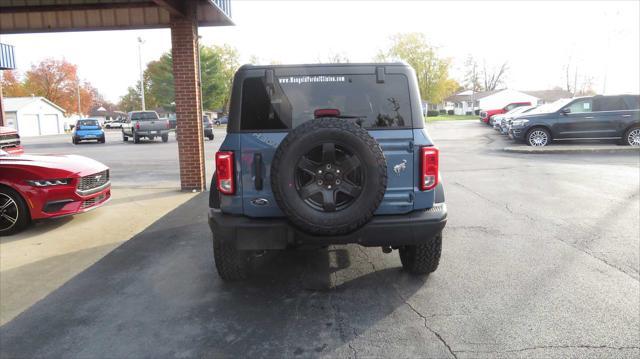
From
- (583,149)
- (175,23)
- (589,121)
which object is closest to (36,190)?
(175,23)

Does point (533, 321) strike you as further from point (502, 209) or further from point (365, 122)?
point (502, 209)

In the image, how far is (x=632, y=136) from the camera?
17000 millimetres

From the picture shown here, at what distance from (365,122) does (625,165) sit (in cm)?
1157

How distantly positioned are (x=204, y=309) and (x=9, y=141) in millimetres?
5523

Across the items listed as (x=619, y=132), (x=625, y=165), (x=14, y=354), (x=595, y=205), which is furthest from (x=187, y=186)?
(x=619, y=132)

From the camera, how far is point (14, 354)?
328 cm

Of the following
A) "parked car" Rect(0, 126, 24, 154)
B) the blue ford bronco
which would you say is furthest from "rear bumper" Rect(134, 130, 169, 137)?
the blue ford bronco

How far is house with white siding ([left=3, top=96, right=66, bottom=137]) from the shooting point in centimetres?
5928

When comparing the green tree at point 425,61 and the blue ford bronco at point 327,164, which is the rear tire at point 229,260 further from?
the green tree at point 425,61

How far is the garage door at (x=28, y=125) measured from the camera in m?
60.3

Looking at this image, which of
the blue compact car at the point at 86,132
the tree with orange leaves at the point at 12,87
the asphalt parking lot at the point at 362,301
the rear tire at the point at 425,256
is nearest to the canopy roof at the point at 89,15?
the asphalt parking lot at the point at 362,301

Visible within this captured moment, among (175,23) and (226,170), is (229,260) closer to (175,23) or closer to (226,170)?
(226,170)

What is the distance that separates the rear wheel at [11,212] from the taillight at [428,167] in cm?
544

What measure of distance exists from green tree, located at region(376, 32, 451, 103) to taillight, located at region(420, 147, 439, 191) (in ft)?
253
